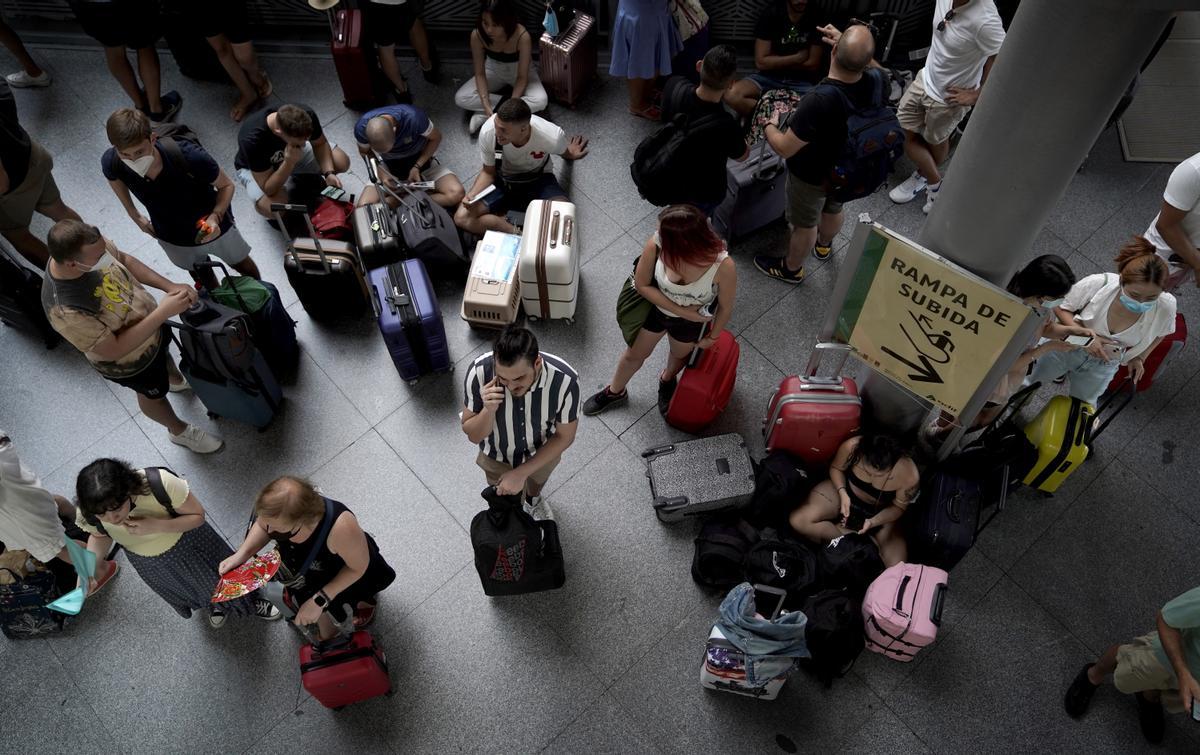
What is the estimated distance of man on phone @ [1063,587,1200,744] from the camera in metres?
3.56

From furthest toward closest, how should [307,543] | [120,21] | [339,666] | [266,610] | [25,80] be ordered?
[25,80]
[120,21]
[266,610]
[339,666]
[307,543]

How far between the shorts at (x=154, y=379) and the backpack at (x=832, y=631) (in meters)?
3.63

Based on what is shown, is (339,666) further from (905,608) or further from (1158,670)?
(1158,670)

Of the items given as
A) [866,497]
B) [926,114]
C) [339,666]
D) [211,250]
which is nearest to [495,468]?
[339,666]

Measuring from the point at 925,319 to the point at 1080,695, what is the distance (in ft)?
7.11

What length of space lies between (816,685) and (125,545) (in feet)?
11.0

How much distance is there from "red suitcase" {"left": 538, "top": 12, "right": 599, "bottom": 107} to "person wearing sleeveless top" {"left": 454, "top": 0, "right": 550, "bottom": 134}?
0.10 metres

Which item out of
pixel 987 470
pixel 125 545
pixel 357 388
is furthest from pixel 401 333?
pixel 987 470

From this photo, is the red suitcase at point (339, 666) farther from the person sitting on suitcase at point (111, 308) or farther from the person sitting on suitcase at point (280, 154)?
the person sitting on suitcase at point (280, 154)

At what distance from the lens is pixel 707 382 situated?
15.8ft

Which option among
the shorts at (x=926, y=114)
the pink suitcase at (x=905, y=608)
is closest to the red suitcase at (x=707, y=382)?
the pink suitcase at (x=905, y=608)

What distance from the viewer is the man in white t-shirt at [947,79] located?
5.10 m

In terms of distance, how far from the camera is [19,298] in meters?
5.30

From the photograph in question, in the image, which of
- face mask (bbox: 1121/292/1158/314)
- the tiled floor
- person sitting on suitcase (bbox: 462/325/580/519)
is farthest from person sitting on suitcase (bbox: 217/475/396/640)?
face mask (bbox: 1121/292/1158/314)
